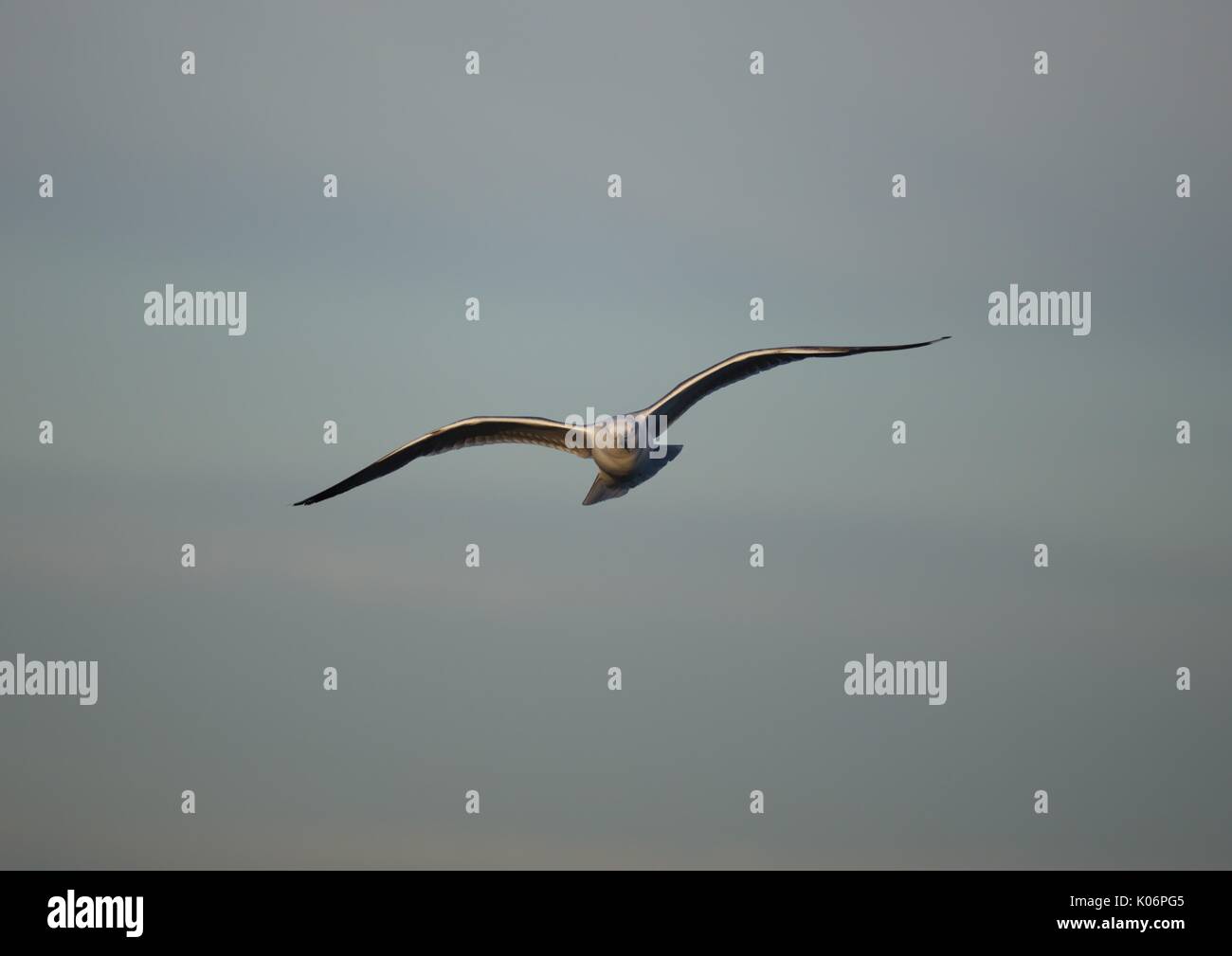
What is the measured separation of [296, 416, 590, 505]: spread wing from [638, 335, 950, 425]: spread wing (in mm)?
2019

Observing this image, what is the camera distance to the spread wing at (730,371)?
34.6 metres

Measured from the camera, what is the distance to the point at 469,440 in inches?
1491

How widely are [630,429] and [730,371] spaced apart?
7.39 feet

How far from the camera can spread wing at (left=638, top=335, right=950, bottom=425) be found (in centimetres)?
3462

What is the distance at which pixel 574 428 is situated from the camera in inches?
1421

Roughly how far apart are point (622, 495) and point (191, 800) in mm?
26582

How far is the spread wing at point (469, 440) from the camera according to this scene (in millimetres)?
36688

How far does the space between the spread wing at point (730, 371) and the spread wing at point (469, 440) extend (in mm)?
2019

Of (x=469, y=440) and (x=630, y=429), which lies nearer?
(x=630, y=429)

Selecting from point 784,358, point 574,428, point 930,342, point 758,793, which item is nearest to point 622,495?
point 574,428

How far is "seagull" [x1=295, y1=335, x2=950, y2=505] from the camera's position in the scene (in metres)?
35.1

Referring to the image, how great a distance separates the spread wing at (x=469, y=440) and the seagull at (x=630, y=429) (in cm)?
2
